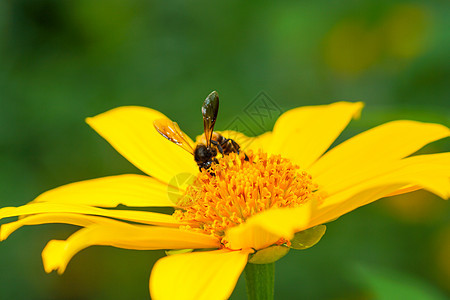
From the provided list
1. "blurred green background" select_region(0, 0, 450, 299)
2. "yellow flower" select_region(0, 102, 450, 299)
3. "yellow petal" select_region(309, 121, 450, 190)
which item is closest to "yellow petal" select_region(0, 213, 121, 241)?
"yellow flower" select_region(0, 102, 450, 299)

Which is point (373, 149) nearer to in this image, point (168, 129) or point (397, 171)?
point (397, 171)

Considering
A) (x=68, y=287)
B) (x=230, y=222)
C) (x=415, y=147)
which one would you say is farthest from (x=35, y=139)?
(x=415, y=147)

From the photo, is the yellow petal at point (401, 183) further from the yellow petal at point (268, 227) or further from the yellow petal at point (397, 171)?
the yellow petal at point (268, 227)

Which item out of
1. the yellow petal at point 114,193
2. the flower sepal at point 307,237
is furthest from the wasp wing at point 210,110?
the flower sepal at point 307,237

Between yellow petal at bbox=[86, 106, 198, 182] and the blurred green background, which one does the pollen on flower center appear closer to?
yellow petal at bbox=[86, 106, 198, 182]

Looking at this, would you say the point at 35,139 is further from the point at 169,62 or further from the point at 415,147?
the point at 415,147

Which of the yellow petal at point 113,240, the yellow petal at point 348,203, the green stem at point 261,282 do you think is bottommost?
the green stem at point 261,282
